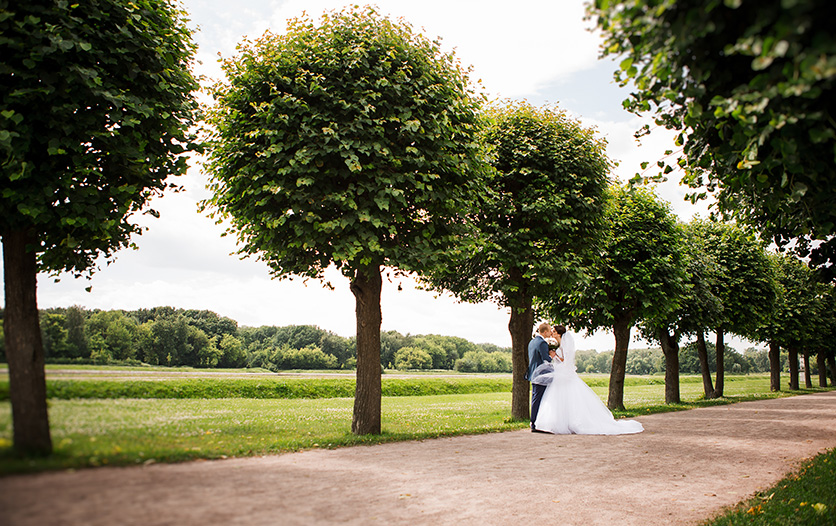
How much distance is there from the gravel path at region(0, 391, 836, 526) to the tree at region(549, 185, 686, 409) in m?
6.72

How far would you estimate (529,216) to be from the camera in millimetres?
16781

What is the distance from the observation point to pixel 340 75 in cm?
1230

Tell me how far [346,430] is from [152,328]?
28.8 feet

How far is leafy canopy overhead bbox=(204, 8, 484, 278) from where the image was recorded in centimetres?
1130

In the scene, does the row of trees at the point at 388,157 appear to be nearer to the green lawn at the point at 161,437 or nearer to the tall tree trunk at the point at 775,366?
the green lawn at the point at 161,437

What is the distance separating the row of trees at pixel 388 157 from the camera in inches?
207

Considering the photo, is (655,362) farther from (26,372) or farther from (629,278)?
(26,372)

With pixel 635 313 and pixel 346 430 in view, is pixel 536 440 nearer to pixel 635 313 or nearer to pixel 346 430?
pixel 346 430

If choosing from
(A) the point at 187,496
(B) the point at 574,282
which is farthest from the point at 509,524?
(B) the point at 574,282

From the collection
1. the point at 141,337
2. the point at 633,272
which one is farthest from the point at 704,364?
the point at 141,337

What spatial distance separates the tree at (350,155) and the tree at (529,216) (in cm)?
361

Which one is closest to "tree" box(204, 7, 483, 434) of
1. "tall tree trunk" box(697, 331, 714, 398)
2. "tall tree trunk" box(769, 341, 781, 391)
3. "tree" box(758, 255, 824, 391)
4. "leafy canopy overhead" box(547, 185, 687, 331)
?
"leafy canopy overhead" box(547, 185, 687, 331)

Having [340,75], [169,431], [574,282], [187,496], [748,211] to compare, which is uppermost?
[340,75]

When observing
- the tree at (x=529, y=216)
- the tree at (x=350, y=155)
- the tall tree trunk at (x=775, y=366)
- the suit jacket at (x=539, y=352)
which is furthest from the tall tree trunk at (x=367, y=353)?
the tall tree trunk at (x=775, y=366)
